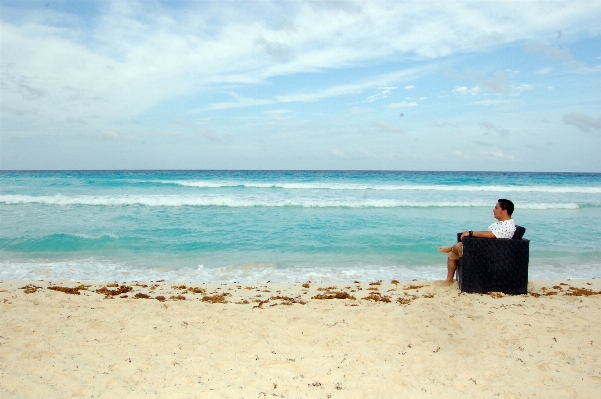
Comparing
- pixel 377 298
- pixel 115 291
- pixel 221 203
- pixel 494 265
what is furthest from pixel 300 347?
pixel 221 203

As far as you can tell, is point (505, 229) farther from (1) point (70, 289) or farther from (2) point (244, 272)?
(1) point (70, 289)

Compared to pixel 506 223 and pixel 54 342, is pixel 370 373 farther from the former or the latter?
pixel 506 223

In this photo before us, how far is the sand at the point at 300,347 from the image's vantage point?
3652mm

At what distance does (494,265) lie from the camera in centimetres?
654

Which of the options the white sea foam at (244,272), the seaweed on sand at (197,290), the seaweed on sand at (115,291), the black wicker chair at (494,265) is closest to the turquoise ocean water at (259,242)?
the white sea foam at (244,272)

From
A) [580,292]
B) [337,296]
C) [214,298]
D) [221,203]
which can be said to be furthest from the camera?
[221,203]

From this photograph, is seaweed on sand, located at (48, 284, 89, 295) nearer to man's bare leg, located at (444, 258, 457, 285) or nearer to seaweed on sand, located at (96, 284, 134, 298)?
seaweed on sand, located at (96, 284, 134, 298)

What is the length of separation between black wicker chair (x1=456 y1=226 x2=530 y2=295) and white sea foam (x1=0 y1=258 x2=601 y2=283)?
178cm

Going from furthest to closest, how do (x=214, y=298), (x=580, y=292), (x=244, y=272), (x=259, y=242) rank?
(x=259, y=242), (x=244, y=272), (x=580, y=292), (x=214, y=298)

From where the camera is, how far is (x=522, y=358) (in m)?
4.21

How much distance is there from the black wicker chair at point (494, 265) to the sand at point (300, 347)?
0.26 metres

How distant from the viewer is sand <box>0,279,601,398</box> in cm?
365

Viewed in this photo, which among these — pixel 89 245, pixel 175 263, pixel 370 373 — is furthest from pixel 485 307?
pixel 89 245

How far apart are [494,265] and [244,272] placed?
482 cm
